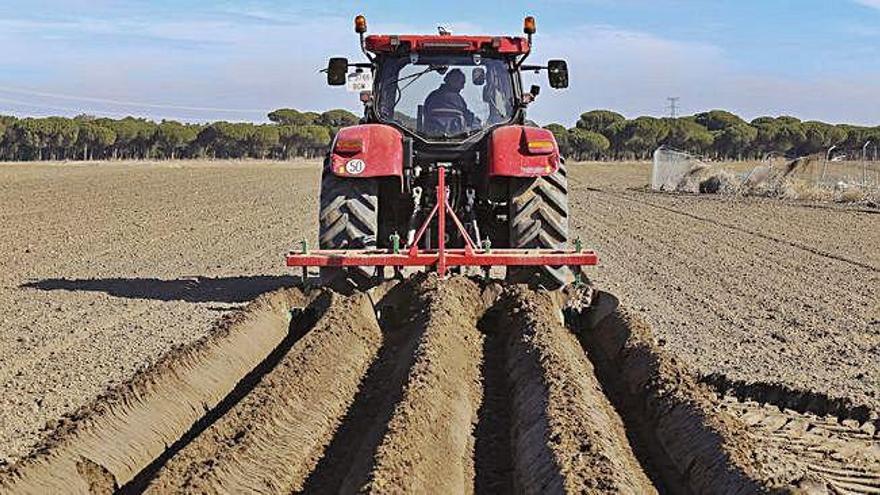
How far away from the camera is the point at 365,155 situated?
861cm

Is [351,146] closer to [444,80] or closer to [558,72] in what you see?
[444,80]

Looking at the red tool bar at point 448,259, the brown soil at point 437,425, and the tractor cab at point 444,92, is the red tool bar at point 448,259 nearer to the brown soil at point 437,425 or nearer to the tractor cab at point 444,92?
the brown soil at point 437,425

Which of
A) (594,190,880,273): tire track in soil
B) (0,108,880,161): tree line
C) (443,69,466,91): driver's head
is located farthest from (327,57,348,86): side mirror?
(0,108,880,161): tree line

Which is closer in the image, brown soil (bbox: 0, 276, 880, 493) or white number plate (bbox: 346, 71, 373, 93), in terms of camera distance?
brown soil (bbox: 0, 276, 880, 493)

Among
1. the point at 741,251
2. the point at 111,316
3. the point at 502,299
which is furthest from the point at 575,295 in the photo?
the point at 741,251

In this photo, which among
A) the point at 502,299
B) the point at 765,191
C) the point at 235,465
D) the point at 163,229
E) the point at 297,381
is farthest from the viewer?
the point at 765,191

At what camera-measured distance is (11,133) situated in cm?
7181

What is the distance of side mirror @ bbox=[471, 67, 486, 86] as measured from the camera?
30.6 ft

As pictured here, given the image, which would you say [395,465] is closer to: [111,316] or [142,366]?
[142,366]

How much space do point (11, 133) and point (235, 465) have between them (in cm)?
7236

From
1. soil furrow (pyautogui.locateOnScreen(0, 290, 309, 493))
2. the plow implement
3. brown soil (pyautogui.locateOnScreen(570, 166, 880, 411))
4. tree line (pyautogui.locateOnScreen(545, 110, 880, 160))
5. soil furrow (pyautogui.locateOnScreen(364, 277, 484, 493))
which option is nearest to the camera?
soil furrow (pyautogui.locateOnScreen(364, 277, 484, 493))

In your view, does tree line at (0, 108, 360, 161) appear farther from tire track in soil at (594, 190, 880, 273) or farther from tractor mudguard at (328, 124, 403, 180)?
tractor mudguard at (328, 124, 403, 180)

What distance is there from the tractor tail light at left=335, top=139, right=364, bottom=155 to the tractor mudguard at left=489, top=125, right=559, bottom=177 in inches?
37.0

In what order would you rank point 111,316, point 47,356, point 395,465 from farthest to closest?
point 111,316 < point 47,356 < point 395,465
